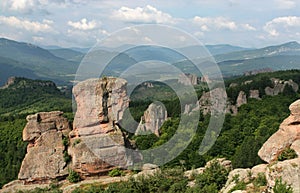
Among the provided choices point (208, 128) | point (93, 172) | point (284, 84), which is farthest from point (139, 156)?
point (284, 84)

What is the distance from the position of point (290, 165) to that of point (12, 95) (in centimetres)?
15373

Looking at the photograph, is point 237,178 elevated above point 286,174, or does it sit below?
below

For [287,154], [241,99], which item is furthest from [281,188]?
[241,99]

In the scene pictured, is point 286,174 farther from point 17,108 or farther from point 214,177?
point 17,108

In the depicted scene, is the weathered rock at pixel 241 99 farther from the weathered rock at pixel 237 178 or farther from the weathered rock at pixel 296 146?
the weathered rock at pixel 296 146

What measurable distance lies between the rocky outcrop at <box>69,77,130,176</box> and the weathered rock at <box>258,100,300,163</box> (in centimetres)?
1212

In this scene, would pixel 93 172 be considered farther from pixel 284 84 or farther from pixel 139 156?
pixel 284 84

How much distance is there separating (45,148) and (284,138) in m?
19.0

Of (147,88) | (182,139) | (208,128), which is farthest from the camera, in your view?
(147,88)

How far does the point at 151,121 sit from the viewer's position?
198 ft

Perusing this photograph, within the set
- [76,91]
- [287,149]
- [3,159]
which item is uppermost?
[76,91]

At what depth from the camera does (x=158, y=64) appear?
2964 cm

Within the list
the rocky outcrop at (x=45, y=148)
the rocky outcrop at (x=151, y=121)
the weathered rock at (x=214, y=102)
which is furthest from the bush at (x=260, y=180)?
the weathered rock at (x=214, y=102)

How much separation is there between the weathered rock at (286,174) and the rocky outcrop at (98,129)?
15.9m
